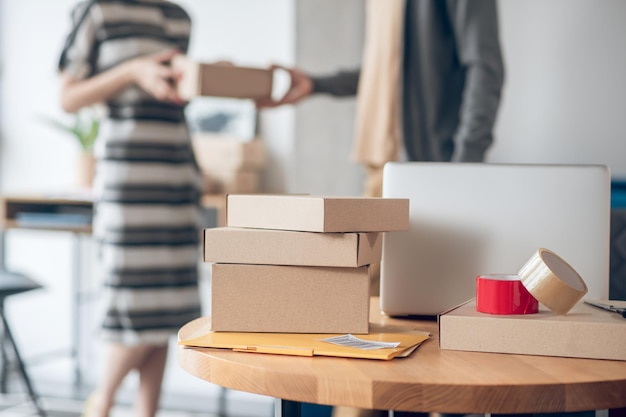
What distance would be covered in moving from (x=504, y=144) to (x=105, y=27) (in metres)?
1.35

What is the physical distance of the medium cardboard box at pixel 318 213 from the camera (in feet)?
3.42

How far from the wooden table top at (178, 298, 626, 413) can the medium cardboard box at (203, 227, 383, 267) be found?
0.14m

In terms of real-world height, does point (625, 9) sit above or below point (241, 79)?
above

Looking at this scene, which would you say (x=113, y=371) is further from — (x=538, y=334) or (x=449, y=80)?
(x=538, y=334)

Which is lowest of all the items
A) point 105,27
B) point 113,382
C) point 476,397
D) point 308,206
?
point 113,382

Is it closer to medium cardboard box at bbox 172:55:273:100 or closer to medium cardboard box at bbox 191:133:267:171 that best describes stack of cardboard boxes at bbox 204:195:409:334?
medium cardboard box at bbox 172:55:273:100

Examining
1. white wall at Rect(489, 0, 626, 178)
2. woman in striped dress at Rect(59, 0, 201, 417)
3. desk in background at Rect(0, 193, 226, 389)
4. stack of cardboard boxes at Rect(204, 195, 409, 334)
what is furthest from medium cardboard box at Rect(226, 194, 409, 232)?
desk in background at Rect(0, 193, 226, 389)

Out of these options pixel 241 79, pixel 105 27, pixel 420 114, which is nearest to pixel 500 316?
pixel 241 79

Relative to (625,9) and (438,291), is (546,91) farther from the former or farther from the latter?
(438,291)

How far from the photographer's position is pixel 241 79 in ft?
7.22

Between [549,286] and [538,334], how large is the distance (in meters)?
0.06

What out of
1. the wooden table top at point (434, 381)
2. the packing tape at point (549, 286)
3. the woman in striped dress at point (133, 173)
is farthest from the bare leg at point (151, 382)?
the packing tape at point (549, 286)

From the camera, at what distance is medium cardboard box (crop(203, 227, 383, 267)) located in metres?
1.05

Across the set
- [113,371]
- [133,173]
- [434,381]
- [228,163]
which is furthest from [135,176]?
[434,381]
